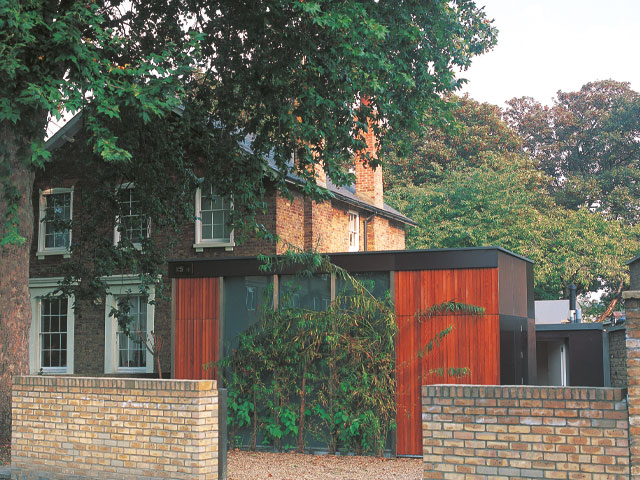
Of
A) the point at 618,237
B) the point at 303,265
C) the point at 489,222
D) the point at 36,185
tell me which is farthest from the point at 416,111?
the point at 618,237

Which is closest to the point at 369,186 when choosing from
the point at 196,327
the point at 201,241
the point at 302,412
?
the point at 201,241

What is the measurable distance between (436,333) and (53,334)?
14.4m

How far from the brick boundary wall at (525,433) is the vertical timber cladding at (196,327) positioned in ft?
25.5

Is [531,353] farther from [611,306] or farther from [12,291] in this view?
[611,306]

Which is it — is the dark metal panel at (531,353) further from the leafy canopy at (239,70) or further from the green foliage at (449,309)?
the leafy canopy at (239,70)

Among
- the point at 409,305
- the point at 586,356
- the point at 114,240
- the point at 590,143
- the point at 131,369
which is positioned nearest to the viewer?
the point at 409,305

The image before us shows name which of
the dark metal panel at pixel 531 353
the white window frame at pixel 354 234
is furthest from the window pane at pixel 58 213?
the dark metal panel at pixel 531 353

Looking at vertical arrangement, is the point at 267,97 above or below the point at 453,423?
above

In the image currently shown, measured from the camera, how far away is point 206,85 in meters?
18.3

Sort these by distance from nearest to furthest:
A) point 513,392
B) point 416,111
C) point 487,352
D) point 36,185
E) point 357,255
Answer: point 513,392, point 487,352, point 357,255, point 416,111, point 36,185

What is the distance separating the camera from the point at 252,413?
596 inches

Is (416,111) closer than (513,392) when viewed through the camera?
No

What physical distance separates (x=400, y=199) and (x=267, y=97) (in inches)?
1083

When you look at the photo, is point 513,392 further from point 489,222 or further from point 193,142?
point 489,222
